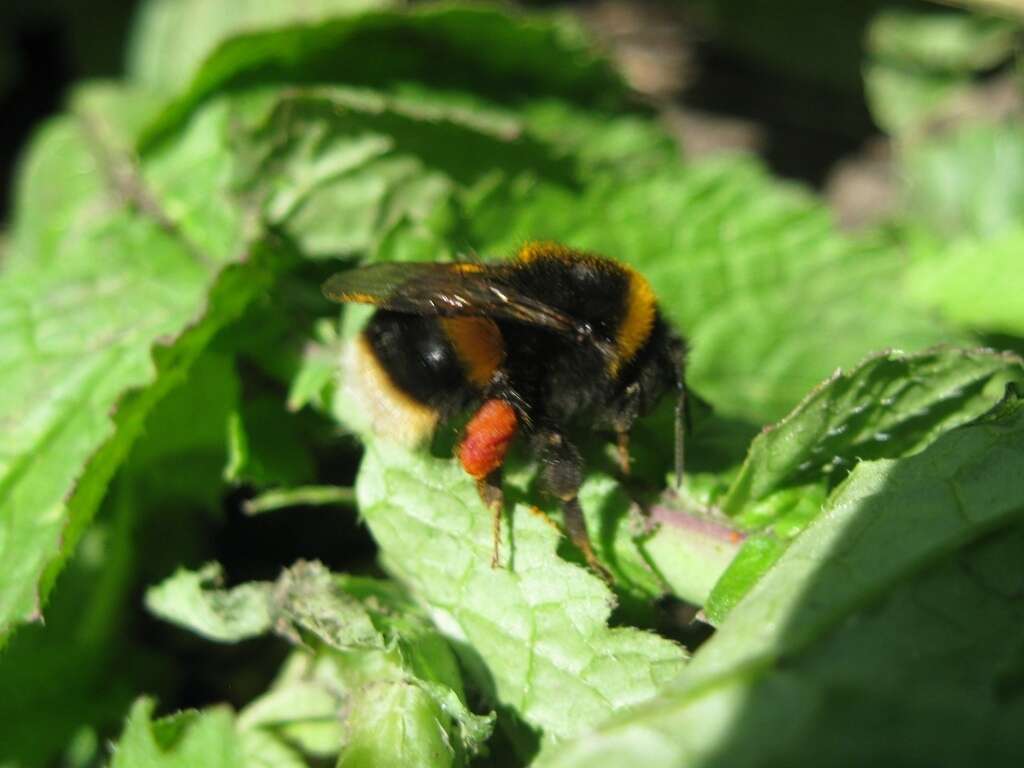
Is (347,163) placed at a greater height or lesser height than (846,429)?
greater

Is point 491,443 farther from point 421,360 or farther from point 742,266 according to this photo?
point 742,266

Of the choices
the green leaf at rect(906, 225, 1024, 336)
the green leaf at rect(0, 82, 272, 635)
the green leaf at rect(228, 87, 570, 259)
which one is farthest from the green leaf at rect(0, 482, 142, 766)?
the green leaf at rect(906, 225, 1024, 336)

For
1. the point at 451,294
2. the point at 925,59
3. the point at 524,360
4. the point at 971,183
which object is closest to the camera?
the point at 451,294

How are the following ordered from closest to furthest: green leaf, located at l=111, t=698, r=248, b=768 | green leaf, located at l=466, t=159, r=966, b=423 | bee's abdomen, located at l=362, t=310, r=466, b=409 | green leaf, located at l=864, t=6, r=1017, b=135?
1. bee's abdomen, located at l=362, t=310, r=466, b=409
2. green leaf, located at l=111, t=698, r=248, b=768
3. green leaf, located at l=466, t=159, r=966, b=423
4. green leaf, located at l=864, t=6, r=1017, b=135

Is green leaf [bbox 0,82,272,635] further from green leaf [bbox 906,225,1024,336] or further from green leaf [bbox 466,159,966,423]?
green leaf [bbox 906,225,1024,336]

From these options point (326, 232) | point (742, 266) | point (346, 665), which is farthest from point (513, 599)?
point (742, 266)

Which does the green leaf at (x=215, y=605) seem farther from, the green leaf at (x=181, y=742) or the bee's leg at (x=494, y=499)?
the bee's leg at (x=494, y=499)

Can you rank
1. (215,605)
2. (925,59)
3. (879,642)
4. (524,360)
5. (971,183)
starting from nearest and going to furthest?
(879,642), (524,360), (215,605), (971,183), (925,59)
